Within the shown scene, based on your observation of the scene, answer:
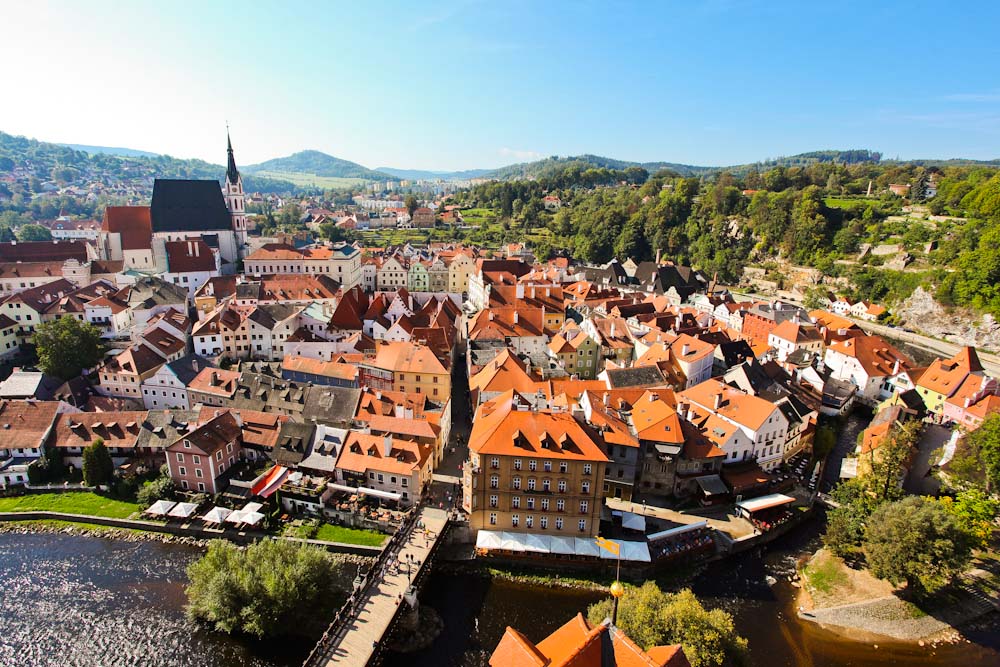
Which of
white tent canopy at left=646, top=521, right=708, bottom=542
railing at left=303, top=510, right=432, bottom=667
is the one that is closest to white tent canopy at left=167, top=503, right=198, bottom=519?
railing at left=303, top=510, right=432, bottom=667

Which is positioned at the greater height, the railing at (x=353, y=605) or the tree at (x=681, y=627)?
the tree at (x=681, y=627)

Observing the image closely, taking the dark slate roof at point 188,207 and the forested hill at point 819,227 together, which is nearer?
the forested hill at point 819,227

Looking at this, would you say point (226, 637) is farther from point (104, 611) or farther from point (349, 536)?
point (349, 536)

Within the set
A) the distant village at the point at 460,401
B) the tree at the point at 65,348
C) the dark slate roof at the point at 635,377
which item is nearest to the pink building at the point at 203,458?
the distant village at the point at 460,401

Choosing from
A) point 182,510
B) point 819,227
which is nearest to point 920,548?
point 182,510

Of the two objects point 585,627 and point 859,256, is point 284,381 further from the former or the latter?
point 859,256

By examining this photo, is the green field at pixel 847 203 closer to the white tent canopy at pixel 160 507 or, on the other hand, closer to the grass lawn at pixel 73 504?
the white tent canopy at pixel 160 507
